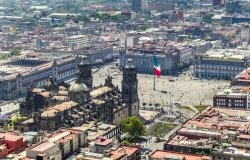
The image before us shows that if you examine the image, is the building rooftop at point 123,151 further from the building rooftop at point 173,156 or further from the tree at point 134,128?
the tree at point 134,128

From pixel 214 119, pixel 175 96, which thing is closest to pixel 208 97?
pixel 175 96

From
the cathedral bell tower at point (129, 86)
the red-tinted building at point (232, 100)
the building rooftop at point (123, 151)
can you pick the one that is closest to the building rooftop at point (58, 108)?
the cathedral bell tower at point (129, 86)

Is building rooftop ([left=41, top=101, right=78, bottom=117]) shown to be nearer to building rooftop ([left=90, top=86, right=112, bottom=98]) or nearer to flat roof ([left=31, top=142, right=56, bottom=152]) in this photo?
building rooftop ([left=90, top=86, right=112, bottom=98])

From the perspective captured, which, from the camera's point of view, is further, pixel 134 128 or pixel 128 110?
pixel 128 110

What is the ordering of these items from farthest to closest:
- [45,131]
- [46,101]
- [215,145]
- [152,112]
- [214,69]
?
[214,69]
[152,112]
[46,101]
[45,131]
[215,145]

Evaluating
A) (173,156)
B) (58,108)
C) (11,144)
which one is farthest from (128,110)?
(173,156)

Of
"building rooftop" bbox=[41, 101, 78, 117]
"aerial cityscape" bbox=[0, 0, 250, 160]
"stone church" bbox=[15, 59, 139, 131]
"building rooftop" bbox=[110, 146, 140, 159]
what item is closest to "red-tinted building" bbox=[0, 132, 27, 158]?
"aerial cityscape" bbox=[0, 0, 250, 160]

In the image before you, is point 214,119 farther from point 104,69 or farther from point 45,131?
point 104,69

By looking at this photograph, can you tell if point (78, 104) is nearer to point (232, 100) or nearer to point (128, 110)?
point (128, 110)
